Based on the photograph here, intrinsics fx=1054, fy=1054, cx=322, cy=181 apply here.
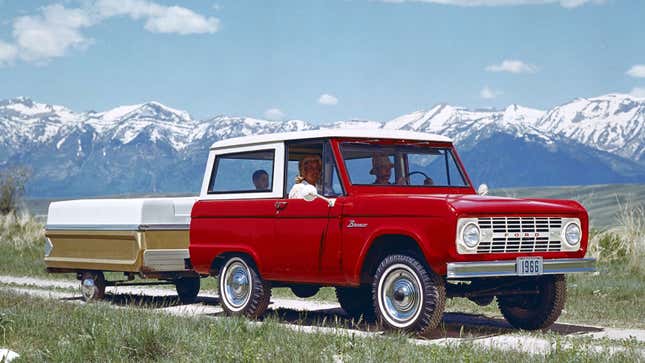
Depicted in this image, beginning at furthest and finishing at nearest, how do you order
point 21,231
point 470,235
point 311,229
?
1. point 21,231
2. point 311,229
3. point 470,235

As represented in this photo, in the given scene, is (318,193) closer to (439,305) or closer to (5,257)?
(439,305)

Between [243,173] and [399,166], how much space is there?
7.00 ft

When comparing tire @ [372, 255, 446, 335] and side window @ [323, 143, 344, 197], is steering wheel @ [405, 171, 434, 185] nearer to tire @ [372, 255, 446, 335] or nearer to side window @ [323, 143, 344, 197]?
side window @ [323, 143, 344, 197]

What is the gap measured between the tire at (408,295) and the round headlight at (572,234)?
5.25 ft

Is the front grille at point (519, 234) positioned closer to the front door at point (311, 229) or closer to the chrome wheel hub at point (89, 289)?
the front door at point (311, 229)

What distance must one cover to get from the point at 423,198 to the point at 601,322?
368 centimetres

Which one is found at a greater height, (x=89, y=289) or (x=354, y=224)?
(x=354, y=224)

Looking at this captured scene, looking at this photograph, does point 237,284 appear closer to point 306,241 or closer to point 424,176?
point 306,241

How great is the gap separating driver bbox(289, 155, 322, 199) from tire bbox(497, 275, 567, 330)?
250cm

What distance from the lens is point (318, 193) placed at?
11.8m

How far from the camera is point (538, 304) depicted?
1153cm

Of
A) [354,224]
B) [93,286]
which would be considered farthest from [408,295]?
[93,286]

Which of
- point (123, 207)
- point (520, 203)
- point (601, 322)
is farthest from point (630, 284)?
point (123, 207)

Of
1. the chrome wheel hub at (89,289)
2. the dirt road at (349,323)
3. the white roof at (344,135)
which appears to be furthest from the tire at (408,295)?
the chrome wheel hub at (89,289)
